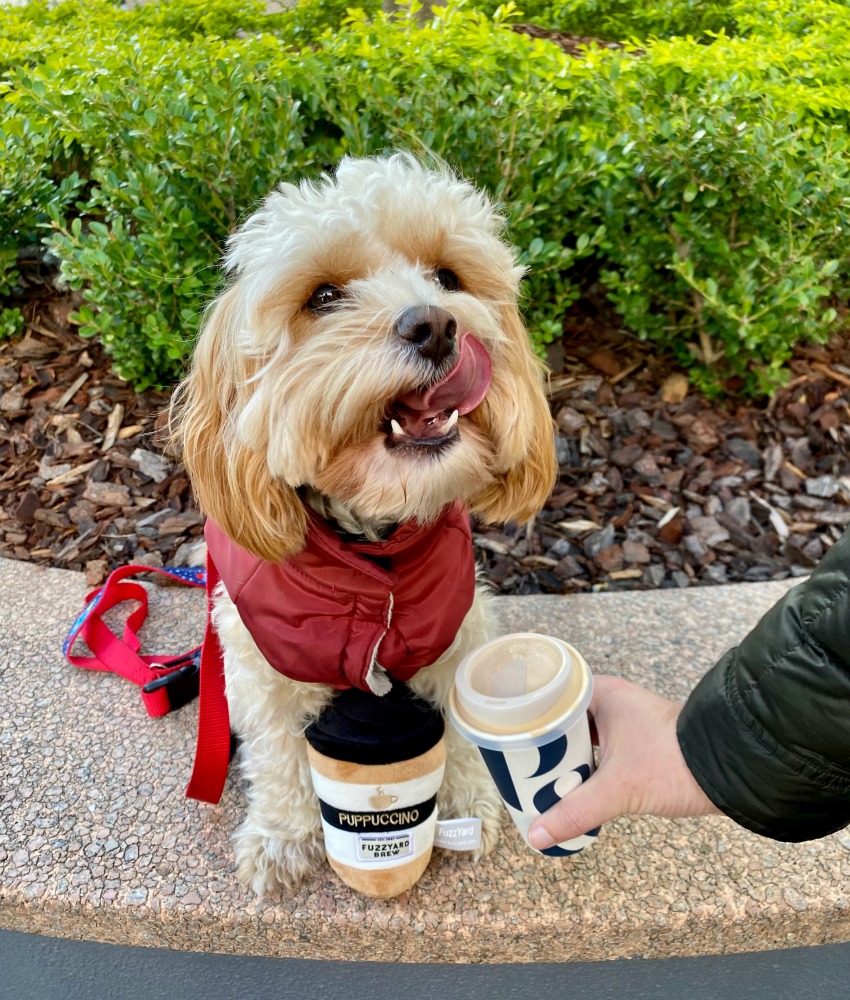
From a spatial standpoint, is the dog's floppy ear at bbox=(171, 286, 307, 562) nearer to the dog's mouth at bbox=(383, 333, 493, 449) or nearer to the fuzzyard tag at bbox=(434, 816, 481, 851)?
the dog's mouth at bbox=(383, 333, 493, 449)

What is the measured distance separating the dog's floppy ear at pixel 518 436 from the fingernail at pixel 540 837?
779 mm

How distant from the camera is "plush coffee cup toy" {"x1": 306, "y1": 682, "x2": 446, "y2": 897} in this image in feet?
6.15

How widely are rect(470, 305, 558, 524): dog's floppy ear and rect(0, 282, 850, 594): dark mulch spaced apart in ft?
3.90

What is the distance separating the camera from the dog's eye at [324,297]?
71.4 inches

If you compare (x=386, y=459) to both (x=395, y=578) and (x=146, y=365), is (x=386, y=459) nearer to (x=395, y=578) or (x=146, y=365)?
(x=395, y=578)

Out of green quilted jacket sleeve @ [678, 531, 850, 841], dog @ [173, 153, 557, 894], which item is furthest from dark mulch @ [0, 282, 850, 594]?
green quilted jacket sleeve @ [678, 531, 850, 841]

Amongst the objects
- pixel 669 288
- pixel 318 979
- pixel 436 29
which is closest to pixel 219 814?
pixel 318 979

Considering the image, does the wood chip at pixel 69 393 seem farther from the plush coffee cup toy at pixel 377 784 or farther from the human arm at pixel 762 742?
the human arm at pixel 762 742

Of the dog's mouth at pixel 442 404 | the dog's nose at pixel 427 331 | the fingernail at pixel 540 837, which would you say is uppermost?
the dog's nose at pixel 427 331

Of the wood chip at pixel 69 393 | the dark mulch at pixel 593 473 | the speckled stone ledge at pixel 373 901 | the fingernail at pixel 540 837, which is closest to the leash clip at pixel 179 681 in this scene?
the speckled stone ledge at pixel 373 901

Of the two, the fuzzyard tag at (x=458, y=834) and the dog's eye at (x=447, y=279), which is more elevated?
the dog's eye at (x=447, y=279)

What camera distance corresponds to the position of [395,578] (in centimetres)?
184

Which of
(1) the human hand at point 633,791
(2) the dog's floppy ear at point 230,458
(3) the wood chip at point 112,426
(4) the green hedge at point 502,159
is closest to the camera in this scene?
(1) the human hand at point 633,791

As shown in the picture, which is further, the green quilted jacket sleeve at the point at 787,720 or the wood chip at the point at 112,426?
the wood chip at the point at 112,426
